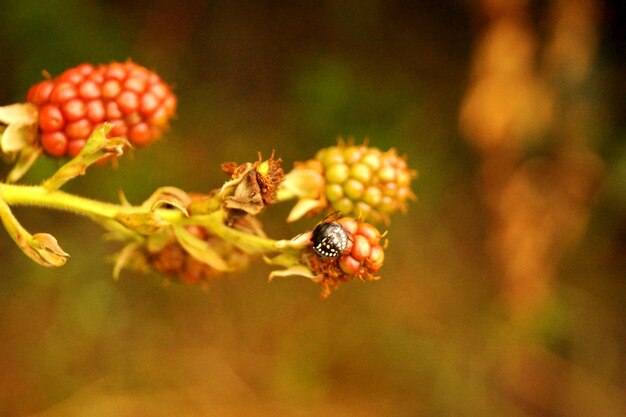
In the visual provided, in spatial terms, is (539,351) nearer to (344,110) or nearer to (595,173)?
(595,173)

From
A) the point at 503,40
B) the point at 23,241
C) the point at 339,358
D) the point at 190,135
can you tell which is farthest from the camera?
the point at 339,358

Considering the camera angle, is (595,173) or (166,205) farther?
(595,173)

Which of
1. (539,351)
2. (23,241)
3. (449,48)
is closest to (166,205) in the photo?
(23,241)

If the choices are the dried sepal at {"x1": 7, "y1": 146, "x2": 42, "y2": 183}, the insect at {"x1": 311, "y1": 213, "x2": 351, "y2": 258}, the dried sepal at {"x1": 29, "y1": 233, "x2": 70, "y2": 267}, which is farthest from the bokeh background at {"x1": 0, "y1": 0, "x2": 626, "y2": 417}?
the insect at {"x1": 311, "y1": 213, "x2": 351, "y2": 258}

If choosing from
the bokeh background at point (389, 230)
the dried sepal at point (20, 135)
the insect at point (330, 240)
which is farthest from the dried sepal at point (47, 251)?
the bokeh background at point (389, 230)

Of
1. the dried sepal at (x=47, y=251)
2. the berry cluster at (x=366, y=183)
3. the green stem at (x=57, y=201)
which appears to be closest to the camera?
the dried sepal at (x=47, y=251)

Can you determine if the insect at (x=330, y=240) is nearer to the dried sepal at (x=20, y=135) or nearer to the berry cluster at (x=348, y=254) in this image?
the berry cluster at (x=348, y=254)
